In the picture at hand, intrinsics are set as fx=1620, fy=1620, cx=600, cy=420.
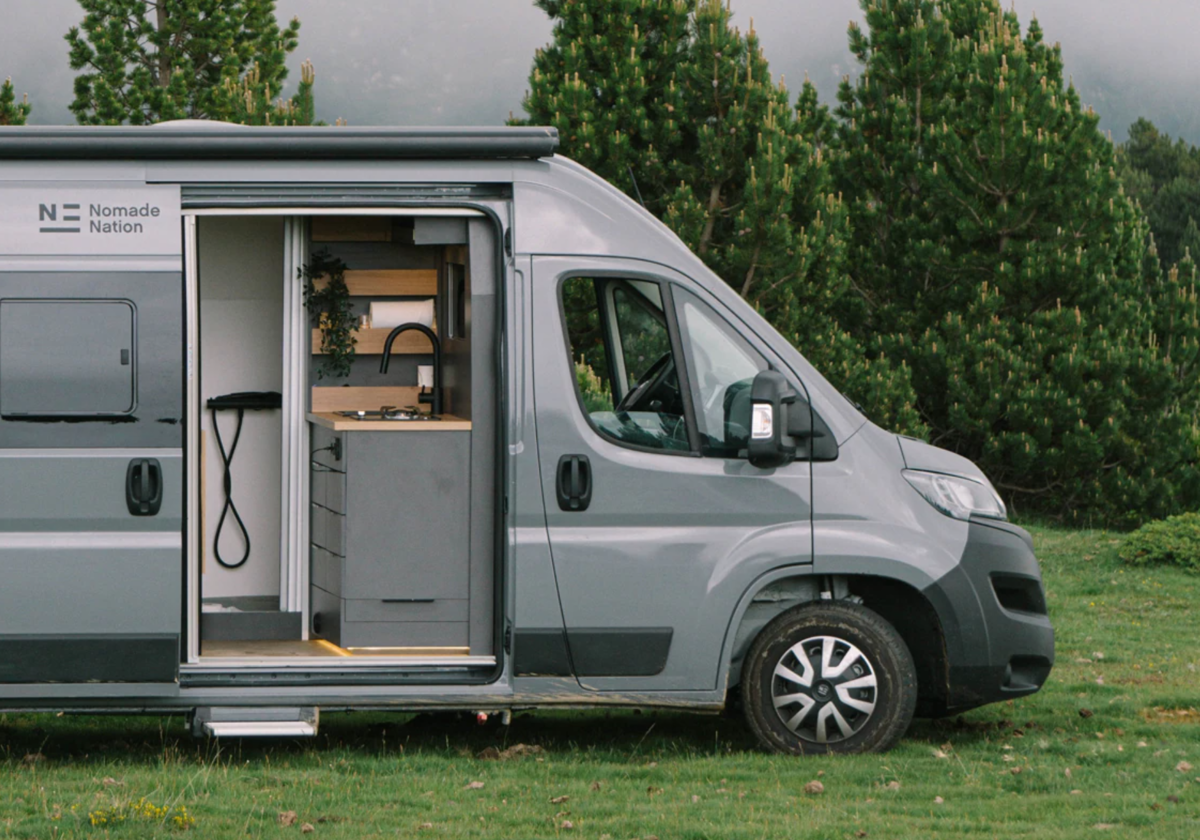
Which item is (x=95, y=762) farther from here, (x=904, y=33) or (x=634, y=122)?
(x=904, y=33)

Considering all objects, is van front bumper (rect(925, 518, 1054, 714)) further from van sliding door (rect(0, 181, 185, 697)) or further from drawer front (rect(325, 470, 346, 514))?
van sliding door (rect(0, 181, 185, 697))

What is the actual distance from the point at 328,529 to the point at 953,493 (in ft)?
9.15

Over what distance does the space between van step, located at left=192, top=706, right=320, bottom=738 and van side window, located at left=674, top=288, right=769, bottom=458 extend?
6.52 ft

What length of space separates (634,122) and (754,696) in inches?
512

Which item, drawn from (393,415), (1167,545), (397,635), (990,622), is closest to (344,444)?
(393,415)

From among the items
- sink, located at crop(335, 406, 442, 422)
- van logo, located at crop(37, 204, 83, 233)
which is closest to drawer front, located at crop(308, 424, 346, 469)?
sink, located at crop(335, 406, 442, 422)

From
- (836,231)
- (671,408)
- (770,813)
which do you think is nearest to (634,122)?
(836,231)

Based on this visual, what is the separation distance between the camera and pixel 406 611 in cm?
704

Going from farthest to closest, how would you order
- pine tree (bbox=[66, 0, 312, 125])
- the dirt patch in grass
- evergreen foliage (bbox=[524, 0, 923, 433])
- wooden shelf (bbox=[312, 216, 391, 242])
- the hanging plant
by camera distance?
pine tree (bbox=[66, 0, 312, 125]), evergreen foliage (bbox=[524, 0, 923, 433]), wooden shelf (bbox=[312, 216, 391, 242]), the dirt patch in grass, the hanging plant

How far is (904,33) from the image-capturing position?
24297mm

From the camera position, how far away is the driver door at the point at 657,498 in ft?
21.8

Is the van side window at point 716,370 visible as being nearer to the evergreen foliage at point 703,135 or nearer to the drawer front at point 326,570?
the drawer front at point 326,570

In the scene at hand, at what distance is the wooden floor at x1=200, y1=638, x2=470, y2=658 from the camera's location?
702cm

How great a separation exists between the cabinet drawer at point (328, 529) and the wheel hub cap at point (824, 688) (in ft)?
6.44
